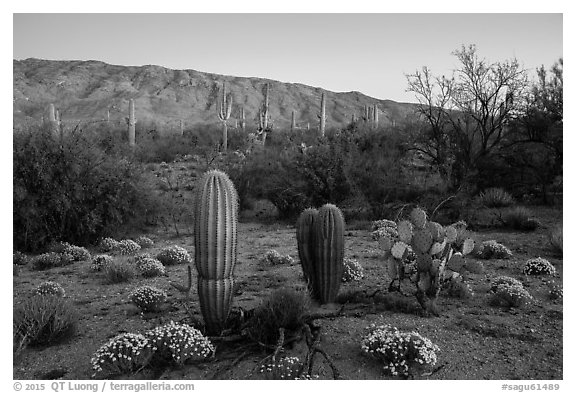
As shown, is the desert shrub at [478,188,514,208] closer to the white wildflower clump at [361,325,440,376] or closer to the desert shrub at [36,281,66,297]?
the white wildflower clump at [361,325,440,376]

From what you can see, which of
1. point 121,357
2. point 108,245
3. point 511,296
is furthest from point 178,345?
point 108,245

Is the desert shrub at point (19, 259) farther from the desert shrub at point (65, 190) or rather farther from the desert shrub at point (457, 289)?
the desert shrub at point (457, 289)

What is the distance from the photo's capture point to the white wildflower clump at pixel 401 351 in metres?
5.48

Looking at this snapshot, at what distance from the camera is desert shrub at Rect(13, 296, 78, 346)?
628cm

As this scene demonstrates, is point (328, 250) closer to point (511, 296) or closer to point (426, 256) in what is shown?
point (426, 256)

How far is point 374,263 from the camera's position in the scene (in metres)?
10.5

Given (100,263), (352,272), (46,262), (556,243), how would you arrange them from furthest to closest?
(556,243) < (46,262) < (100,263) < (352,272)

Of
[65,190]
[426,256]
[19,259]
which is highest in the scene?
[65,190]

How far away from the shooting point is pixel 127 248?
11828 mm

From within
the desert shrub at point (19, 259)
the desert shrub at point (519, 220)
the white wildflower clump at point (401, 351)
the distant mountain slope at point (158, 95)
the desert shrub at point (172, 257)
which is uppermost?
the distant mountain slope at point (158, 95)

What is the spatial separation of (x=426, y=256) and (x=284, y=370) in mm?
3128

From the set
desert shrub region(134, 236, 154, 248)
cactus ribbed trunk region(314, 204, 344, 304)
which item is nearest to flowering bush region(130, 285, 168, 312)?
cactus ribbed trunk region(314, 204, 344, 304)

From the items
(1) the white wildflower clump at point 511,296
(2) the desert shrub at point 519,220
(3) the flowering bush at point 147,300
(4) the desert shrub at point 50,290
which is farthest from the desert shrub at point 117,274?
(2) the desert shrub at point 519,220
